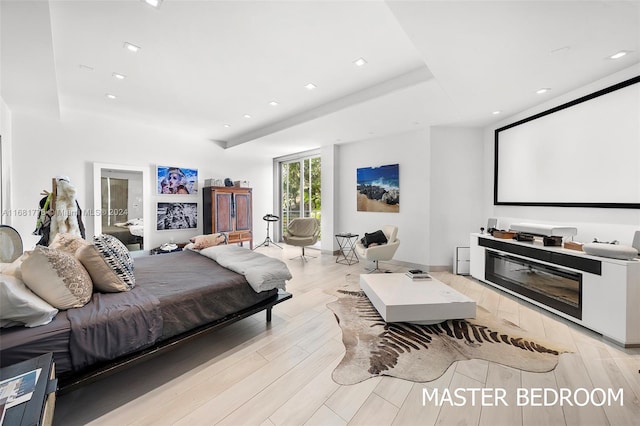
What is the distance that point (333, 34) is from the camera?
2289 millimetres

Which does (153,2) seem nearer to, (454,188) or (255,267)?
(255,267)

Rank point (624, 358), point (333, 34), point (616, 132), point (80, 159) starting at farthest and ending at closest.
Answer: point (80, 159) → point (616, 132) → point (333, 34) → point (624, 358)

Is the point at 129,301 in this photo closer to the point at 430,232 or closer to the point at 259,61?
the point at 259,61

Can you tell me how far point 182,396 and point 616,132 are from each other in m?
4.56

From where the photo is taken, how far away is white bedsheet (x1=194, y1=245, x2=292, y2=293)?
7.66 feet

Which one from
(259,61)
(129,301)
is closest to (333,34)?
(259,61)

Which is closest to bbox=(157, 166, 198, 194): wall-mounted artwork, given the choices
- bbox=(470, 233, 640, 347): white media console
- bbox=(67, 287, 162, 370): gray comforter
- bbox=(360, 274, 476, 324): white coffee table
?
bbox=(67, 287, 162, 370): gray comforter

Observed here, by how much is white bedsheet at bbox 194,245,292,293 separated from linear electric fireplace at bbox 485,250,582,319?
2932 mm

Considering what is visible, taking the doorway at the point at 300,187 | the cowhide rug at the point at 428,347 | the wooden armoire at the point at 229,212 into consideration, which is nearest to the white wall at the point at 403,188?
the doorway at the point at 300,187

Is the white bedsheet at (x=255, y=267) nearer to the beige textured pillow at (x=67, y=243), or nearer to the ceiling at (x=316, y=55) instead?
the beige textured pillow at (x=67, y=243)

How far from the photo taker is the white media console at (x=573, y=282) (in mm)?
2193

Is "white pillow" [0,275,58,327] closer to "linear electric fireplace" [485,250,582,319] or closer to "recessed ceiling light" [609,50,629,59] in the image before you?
"linear electric fireplace" [485,250,582,319]

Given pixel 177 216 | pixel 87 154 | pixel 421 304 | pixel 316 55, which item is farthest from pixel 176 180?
pixel 421 304

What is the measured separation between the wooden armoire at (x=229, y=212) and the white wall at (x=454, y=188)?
4.27 m
